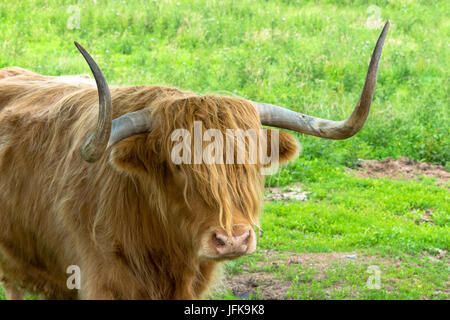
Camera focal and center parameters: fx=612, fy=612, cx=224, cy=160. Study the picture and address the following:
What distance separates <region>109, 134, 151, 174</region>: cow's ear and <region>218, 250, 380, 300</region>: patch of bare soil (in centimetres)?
161

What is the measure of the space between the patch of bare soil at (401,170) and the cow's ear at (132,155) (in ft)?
14.4

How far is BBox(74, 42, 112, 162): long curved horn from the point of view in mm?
2691

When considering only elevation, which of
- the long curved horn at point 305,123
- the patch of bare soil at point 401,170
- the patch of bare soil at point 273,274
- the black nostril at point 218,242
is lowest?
the patch of bare soil at point 273,274

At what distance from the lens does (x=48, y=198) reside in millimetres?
3658

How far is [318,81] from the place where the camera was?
31.6 ft

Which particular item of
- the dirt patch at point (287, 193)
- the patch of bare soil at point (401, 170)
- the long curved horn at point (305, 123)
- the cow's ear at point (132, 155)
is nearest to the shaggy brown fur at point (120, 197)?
the cow's ear at point (132, 155)

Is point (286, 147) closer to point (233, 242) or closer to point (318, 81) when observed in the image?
point (233, 242)

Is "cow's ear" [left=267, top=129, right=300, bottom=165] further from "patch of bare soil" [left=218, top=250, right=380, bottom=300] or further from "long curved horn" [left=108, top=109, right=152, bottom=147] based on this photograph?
"patch of bare soil" [left=218, top=250, right=380, bottom=300]

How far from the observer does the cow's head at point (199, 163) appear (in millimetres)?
2871

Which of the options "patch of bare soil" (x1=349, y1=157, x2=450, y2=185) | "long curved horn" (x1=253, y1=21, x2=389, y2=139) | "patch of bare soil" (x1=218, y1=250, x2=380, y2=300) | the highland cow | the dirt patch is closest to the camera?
the highland cow

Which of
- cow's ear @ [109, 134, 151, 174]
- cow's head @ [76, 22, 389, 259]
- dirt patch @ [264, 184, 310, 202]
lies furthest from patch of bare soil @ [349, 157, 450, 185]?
cow's ear @ [109, 134, 151, 174]

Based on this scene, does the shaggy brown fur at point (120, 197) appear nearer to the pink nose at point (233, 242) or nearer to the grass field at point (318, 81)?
the pink nose at point (233, 242)

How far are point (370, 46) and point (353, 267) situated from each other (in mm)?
7089

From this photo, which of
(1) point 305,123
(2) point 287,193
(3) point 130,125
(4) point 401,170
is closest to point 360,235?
(2) point 287,193
